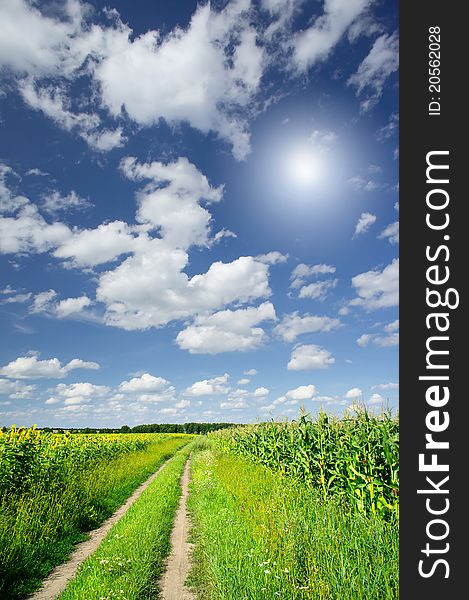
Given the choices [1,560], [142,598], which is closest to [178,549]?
[142,598]

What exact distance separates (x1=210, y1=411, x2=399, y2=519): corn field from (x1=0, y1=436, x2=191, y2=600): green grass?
5384 millimetres

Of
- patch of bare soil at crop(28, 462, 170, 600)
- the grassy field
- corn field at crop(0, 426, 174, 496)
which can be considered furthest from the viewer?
corn field at crop(0, 426, 174, 496)

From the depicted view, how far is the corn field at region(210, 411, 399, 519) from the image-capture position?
8234 mm

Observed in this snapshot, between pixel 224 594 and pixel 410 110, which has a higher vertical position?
pixel 410 110

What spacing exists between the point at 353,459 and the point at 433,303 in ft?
25.4

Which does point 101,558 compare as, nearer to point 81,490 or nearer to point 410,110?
point 81,490

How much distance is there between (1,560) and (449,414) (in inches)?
276

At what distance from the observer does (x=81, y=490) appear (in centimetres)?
1084

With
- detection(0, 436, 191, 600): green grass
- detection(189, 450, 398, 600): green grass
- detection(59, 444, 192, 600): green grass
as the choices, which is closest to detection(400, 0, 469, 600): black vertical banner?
detection(189, 450, 398, 600): green grass

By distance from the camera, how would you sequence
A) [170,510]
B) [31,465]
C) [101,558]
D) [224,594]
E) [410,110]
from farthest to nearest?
[170,510], [31,465], [101,558], [224,594], [410,110]

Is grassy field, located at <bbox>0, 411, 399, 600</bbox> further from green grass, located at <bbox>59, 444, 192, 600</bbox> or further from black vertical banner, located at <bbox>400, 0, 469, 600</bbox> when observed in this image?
black vertical banner, located at <bbox>400, 0, 469, 600</bbox>

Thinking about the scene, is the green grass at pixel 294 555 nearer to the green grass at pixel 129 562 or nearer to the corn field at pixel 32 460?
the green grass at pixel 129 562

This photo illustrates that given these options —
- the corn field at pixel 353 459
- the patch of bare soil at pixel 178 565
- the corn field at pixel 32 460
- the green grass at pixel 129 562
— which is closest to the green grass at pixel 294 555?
the patch of bare soil at pixel 178 565

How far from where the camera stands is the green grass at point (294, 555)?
436 cm
